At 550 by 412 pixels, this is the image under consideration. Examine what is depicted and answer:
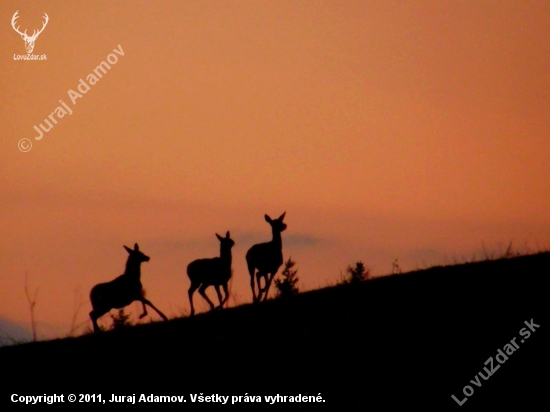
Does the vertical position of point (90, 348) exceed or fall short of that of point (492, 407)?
it exceeds it

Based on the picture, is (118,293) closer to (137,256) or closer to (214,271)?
(137,256)

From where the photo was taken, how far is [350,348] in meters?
14.2

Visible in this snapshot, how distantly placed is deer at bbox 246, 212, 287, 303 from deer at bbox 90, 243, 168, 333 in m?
2.71

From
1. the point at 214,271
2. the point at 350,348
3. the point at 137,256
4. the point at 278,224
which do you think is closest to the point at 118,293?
the point at 137,256

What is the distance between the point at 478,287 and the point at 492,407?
18.5 feet

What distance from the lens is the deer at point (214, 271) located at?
2320cm

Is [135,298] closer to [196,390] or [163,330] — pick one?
[163,330]

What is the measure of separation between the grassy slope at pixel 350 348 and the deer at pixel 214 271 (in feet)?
11.1

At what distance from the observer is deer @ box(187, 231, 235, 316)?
2320cm

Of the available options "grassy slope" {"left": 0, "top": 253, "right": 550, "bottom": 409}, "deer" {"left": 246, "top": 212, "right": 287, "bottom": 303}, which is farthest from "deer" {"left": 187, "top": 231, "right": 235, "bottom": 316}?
"grassy slope" {"left": 0, "top": 253, "right": 550, "bottom": 409}

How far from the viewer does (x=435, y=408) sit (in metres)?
11.4

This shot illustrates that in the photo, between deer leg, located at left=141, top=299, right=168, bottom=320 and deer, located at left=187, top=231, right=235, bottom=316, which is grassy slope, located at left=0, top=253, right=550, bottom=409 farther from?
deer, located at left=187, top=231, right=235, bottom=316

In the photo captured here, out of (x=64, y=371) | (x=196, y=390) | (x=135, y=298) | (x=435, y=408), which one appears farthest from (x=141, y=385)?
(x=135, y=298)

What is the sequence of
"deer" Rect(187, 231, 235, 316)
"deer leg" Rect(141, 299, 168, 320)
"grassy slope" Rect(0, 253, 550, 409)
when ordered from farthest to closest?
"deer" Rect(187, 231, 235, 316) → "deer leg" Rect(141, 299, 168, 320) → "grassy slope" Rect(0, 253, 550, 409)
